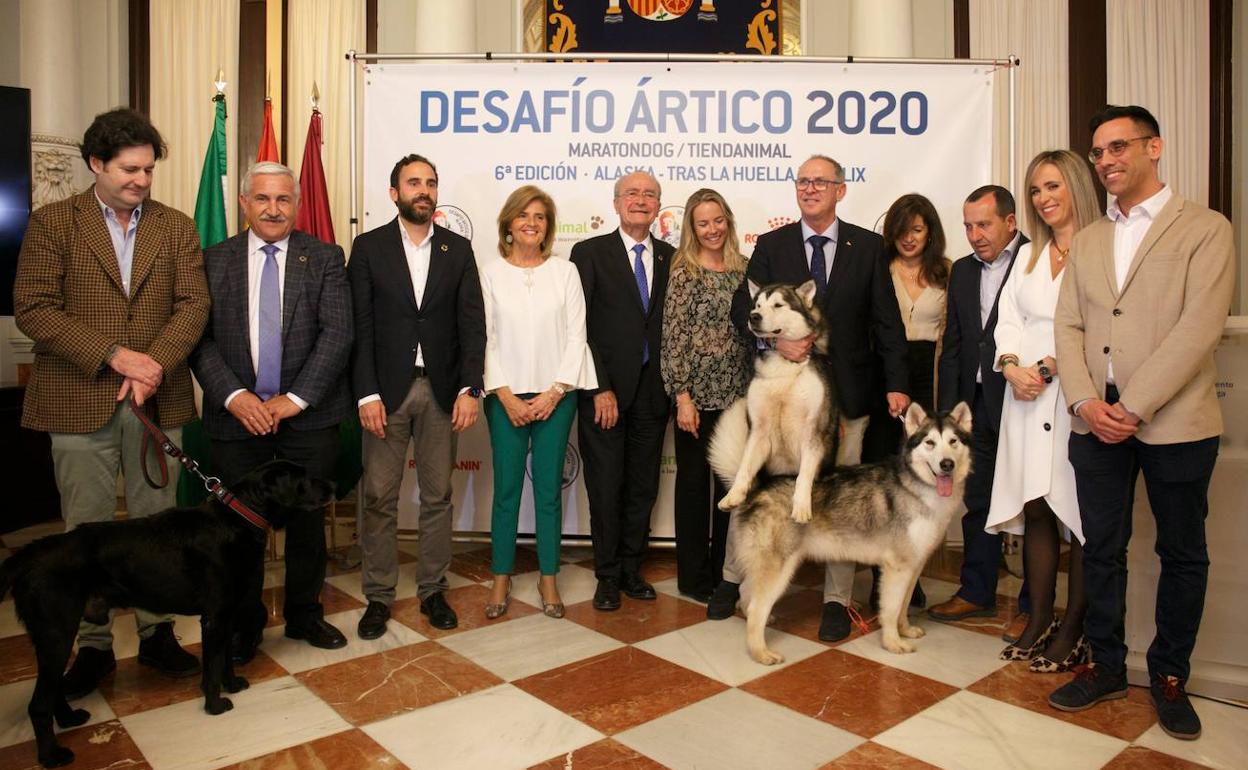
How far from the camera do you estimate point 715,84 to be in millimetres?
4254

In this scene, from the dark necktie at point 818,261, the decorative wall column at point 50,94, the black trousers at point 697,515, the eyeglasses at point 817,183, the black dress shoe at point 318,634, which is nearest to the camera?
the black dress shoe at point 318,634

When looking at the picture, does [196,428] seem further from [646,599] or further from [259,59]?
[259,59]

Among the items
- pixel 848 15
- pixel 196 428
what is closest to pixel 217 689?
pixel 196 428

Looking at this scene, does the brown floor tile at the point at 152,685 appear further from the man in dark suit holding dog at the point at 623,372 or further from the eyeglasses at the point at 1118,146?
the eyeglasses at the point at 1118,146

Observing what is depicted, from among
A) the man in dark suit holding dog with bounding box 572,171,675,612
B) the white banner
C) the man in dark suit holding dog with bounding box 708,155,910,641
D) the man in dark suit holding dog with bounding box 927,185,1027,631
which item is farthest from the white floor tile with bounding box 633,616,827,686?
the white banner

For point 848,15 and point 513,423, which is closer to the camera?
point 513,423

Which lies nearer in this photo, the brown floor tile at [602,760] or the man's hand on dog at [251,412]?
the brown floor tile at [602,760]

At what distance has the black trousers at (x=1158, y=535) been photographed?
2350mm

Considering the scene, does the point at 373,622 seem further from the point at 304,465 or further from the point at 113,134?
the point at 113,134

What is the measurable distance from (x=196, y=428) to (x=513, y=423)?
1966mm

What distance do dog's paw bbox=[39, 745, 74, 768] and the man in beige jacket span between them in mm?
2868

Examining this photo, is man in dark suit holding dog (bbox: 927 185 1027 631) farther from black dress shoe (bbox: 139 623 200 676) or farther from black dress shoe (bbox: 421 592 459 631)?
black dress shoe (bbox: 139 623 200 676)

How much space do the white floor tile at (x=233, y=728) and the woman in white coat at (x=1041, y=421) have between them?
2377 mm

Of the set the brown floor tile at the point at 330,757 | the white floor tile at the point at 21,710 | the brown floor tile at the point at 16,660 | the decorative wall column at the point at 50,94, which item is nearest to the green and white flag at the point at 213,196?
the decorative wall column at the point at 50,94
